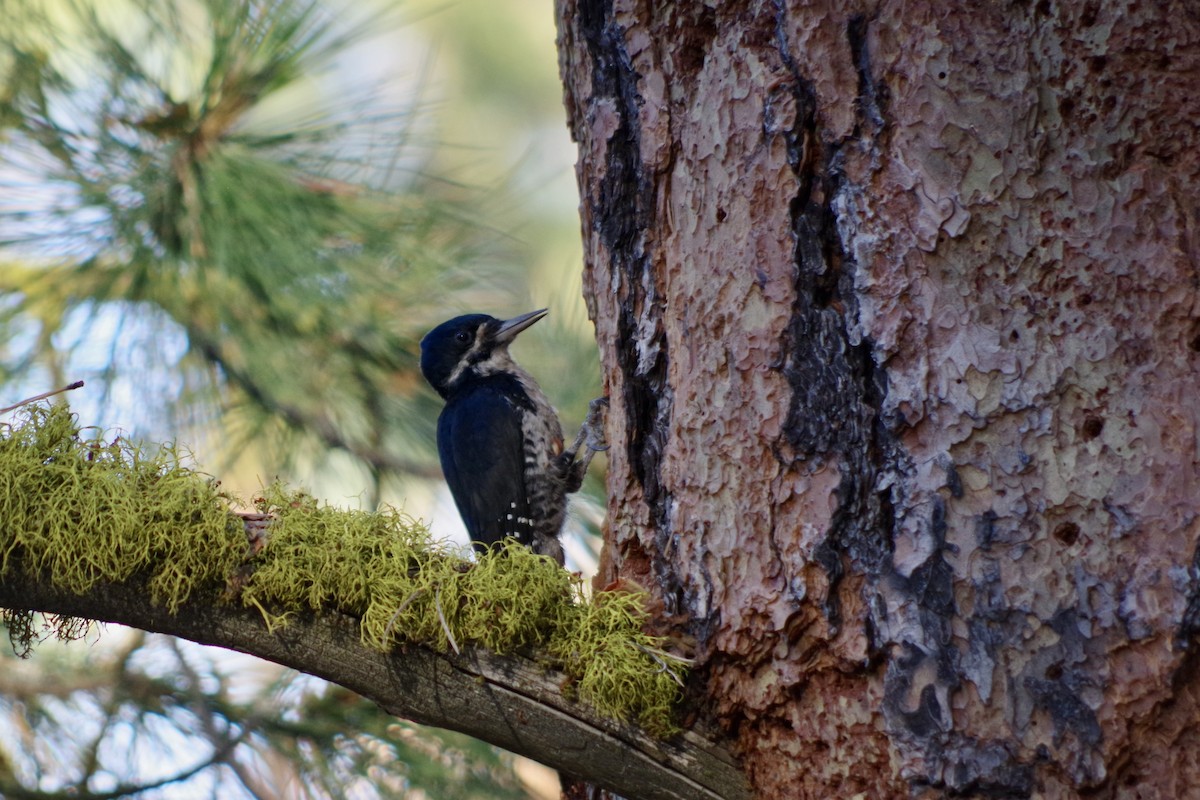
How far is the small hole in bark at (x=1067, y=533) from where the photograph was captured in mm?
1532

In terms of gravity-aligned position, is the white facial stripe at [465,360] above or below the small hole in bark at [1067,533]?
above

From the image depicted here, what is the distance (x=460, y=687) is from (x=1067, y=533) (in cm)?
92

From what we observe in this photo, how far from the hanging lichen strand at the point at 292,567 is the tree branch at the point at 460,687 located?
0.02m

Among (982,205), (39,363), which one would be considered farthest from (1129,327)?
(39,363)

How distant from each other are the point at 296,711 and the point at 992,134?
255 cm

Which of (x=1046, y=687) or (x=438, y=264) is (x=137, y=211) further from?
(x=1046, y=687)

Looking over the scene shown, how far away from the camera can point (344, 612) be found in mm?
1756

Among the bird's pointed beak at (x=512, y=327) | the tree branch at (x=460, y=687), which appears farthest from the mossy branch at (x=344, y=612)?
the bird's pointed beak at (x=512, y=327)

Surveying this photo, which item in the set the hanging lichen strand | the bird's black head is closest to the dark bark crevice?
the hanging lichen strand

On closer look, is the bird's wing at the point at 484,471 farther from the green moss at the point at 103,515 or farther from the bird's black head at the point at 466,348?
the green moss at the point at 103,515

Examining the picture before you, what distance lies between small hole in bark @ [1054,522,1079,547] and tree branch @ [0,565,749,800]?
597 mm

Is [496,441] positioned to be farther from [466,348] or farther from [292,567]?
[292,567]

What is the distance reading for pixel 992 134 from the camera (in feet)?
5.35

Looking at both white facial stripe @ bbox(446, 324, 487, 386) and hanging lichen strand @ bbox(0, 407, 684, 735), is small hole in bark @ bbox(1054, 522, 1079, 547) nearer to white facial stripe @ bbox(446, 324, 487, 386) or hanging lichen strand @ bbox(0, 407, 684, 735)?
hanging lichen strand @ bbox(0, 407, 684, 735)
